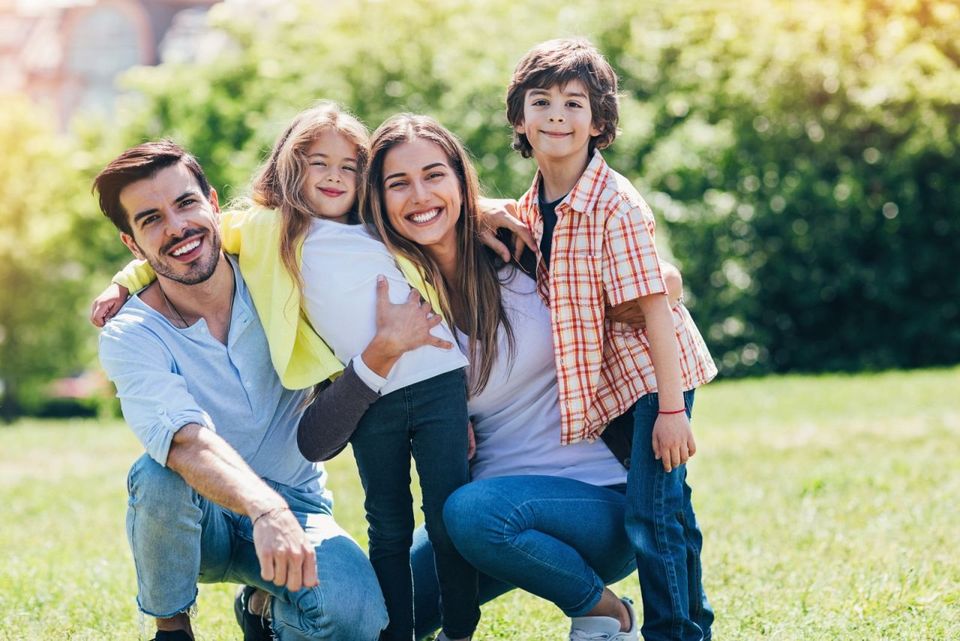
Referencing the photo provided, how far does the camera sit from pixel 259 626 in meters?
3.81

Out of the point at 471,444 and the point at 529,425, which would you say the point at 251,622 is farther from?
the point at 529,425

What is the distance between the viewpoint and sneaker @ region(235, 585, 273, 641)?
12.5 ft

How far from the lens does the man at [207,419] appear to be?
3252mm

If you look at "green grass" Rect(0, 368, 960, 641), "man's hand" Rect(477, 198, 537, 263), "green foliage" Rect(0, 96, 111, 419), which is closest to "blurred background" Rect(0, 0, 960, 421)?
"green grass" Rect(0, 368, 960, 641)

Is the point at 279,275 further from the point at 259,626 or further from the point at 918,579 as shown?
the point at 918,579

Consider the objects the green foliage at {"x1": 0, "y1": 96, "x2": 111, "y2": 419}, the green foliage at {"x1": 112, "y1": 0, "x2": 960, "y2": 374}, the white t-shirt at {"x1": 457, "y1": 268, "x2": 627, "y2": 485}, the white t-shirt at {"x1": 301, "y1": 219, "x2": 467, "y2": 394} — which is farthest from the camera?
the green foliage at {"x1": 0, "y1": 96, "x2": 111, "y2": 419}

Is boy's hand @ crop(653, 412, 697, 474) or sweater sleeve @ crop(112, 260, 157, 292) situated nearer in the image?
boy's hand @ crop(653, 412, 697, 474)

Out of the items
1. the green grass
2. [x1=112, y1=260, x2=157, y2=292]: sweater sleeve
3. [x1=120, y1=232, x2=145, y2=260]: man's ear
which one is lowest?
the green grass

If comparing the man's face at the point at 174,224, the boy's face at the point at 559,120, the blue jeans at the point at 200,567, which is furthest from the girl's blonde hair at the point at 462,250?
the blue jeans at the point at 200,567

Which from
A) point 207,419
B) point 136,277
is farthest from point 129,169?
point 207,419

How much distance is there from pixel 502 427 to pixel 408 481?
1.25 ft

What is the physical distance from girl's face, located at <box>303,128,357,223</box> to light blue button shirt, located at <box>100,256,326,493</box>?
37 cm

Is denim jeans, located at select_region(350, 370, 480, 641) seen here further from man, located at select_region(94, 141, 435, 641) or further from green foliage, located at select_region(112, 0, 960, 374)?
green foliage, located at select_region(112, 0, 960, 374)

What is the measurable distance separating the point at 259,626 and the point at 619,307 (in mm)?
1624
